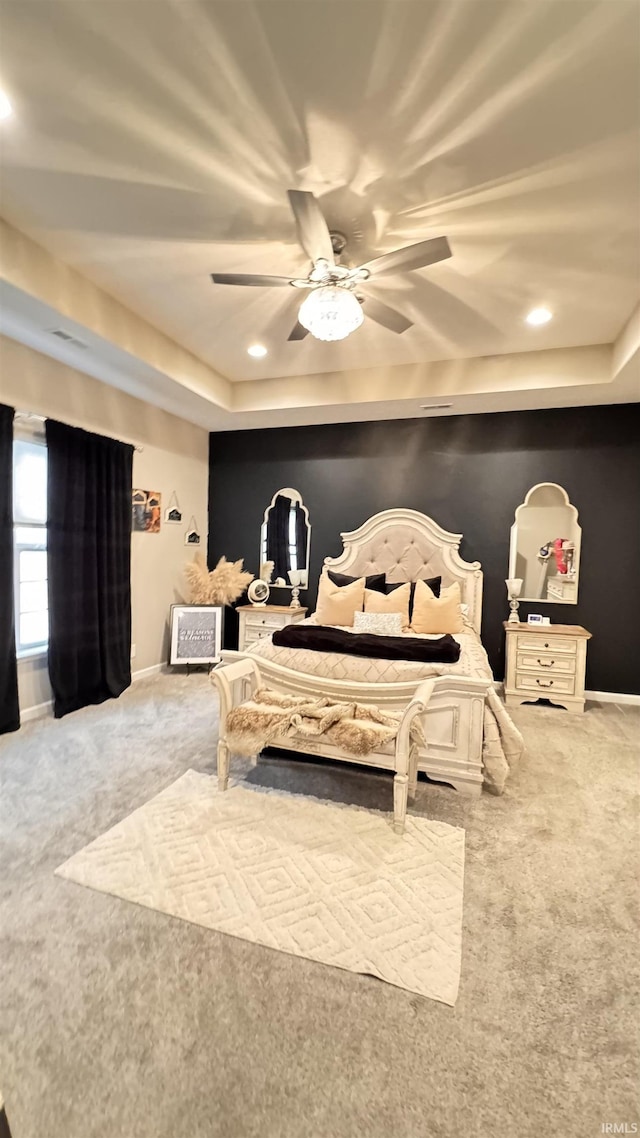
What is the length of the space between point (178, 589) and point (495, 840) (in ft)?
12.8

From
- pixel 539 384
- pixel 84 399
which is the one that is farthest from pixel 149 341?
pixel 539 384

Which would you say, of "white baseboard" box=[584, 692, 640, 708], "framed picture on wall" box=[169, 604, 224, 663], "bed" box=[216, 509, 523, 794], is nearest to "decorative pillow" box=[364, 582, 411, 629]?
"bed" box=[216, 509, 523, 794]

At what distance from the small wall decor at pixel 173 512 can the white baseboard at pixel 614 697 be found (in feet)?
14.2

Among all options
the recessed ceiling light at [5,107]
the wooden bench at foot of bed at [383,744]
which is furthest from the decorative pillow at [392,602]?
the recessed ceiling light at [5,107]

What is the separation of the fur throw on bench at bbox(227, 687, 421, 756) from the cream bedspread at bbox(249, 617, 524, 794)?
1.09 feet

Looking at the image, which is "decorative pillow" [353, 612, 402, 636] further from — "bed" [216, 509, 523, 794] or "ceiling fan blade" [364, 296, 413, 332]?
"ceiling fan blade" [364, 296, 413, 332]

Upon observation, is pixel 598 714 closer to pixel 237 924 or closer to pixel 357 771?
pixel 357 771

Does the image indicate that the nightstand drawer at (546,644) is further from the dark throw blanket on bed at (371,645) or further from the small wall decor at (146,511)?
the small wall decor at (146,511)

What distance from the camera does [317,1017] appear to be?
134 centimetres

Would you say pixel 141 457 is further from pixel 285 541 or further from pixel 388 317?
pixel 388 317

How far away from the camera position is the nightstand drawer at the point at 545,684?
3.91 metres

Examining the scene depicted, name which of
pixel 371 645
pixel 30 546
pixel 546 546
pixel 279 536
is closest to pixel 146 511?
pixel 30 546

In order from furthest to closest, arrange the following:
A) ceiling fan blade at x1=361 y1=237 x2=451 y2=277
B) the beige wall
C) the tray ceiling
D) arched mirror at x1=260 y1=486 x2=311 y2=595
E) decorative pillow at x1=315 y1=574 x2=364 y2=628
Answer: arched mirror at x1=260 y1=486 x2=311 y2=595
decorative pillow at x1=315 y1=574 x2=364 y2=628
the beige wall
ceiling fan blade at x1=361 y1=237 x2=451 y2=277
the tray ceiling

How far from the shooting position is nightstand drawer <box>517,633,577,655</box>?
3.90m
